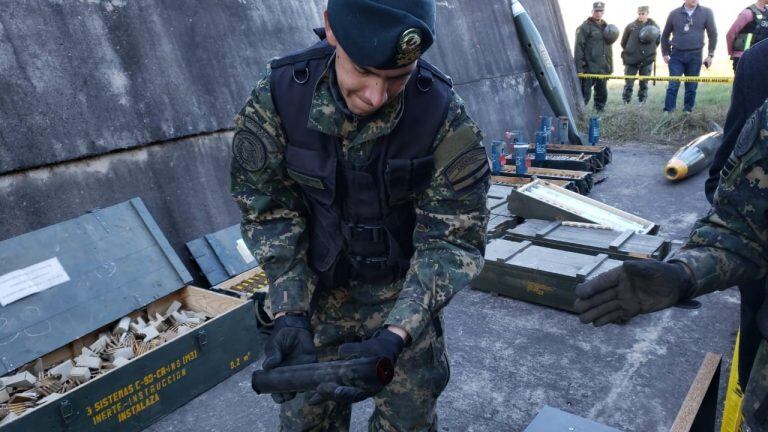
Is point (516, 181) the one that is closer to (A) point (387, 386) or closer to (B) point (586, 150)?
(B) point (586, 150)

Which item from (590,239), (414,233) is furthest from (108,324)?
(590,239)

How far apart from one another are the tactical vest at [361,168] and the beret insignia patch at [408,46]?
0.30 meters

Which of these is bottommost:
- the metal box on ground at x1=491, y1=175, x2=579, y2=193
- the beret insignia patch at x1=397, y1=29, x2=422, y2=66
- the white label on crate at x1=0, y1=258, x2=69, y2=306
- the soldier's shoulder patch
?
the metal box on ground at x1=491, y1=175, x2=579, y2=193

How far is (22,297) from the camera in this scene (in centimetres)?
331

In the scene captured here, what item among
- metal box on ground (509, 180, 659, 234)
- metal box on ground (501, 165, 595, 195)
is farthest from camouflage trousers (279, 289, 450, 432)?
metal box on ground (501, 165, 595, 195)

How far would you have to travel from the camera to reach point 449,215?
1973 millimetres

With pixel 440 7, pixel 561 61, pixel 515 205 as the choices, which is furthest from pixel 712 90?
pixel 515 205

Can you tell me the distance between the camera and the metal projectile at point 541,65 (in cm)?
980

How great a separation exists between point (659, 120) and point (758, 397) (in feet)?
33.0

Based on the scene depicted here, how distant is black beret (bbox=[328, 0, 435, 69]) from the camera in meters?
1.57

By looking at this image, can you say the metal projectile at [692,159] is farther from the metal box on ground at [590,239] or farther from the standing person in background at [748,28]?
the metal box on ground at [590,239]

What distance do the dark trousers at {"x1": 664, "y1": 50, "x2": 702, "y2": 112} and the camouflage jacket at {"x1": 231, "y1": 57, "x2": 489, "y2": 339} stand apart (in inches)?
416

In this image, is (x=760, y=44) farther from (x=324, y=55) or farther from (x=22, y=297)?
(x=22, y=297)

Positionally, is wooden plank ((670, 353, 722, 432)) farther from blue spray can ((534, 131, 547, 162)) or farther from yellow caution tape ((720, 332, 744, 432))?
blue spray can ((534, 131, 547, 162))
